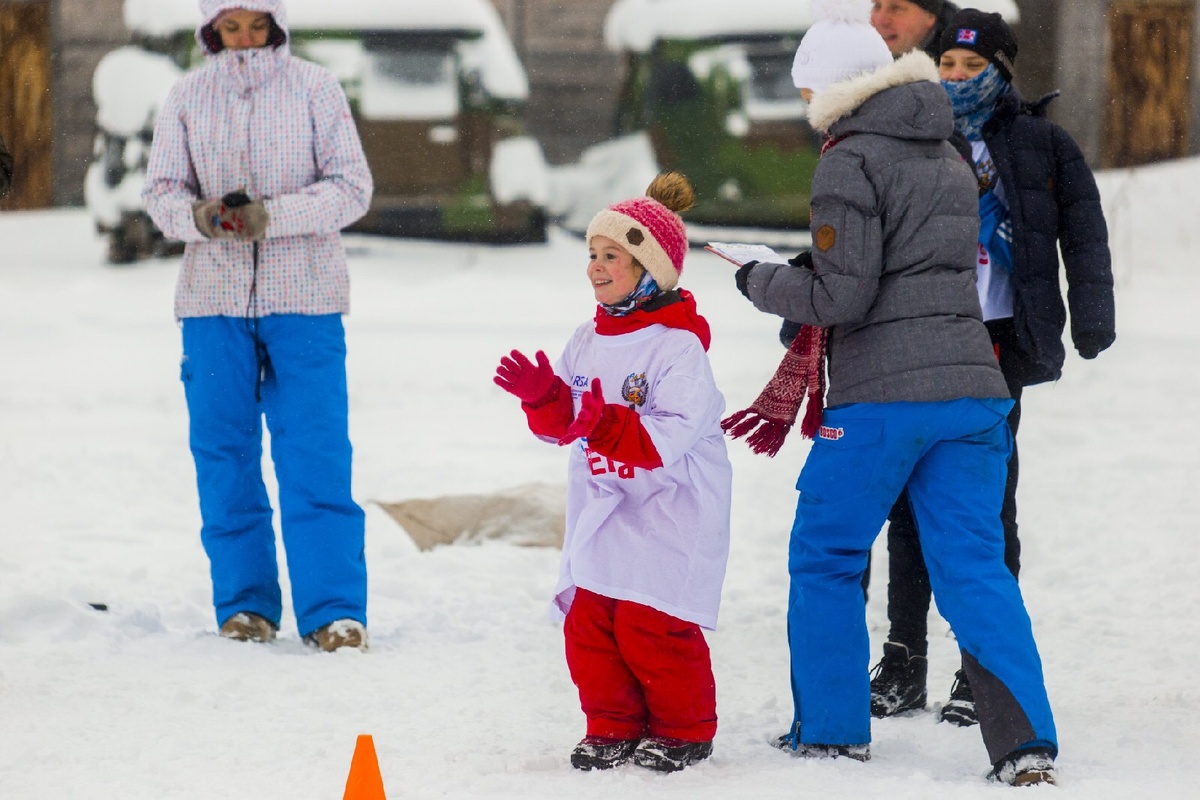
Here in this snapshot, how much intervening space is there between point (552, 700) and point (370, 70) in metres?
8.75

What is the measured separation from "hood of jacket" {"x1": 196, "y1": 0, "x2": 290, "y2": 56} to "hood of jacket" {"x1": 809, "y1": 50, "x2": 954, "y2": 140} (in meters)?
1.81

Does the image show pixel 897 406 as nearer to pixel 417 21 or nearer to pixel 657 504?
pixel 657 504

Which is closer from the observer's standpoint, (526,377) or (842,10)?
(526,377)

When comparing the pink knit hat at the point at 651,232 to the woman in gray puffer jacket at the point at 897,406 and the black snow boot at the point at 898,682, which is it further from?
the black snow boot at the point at 898,682

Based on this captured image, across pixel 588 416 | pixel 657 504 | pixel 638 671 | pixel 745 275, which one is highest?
pixel 745 275

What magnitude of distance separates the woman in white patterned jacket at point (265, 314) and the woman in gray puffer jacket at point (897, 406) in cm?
153

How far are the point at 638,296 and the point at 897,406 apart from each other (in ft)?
1.91

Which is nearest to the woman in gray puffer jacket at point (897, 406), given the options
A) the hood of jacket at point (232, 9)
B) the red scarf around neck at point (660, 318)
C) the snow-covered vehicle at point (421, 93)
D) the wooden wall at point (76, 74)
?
the red scarf around neck at point (660, 318)

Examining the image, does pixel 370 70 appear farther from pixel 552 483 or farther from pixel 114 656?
pixel 114 656

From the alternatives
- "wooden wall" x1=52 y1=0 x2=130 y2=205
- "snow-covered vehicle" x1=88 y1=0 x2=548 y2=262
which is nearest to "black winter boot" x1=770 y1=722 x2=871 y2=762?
"snow-covered vehicle" x1=88 y1=0 x2=548 y2=262

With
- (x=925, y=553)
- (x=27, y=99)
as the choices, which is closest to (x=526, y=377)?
(x=925, y=553)

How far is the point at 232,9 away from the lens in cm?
438

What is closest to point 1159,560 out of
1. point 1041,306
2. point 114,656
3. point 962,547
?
point 1041,306

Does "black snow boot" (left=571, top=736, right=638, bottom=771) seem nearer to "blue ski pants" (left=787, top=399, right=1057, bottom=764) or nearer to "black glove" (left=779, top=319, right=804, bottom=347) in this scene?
"blue ski pants" (left=787, top=399, right=1057, bottom=764)
